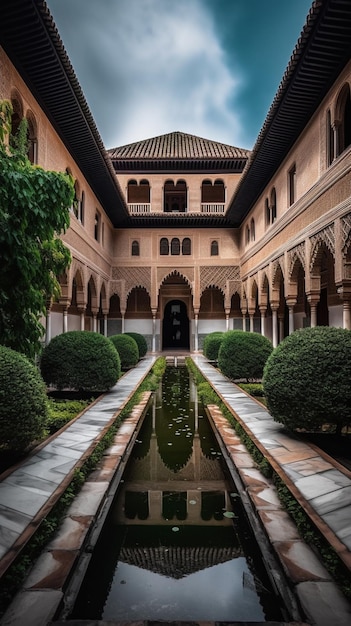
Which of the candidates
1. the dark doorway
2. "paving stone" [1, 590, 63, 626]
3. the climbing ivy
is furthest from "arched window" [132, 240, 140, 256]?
"paving stone" [1, 590, 63, 626]

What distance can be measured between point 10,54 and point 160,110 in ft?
263

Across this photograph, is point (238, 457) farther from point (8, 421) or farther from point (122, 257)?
point (122, 257)

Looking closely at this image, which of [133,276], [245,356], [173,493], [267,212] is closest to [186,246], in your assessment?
[133,276]

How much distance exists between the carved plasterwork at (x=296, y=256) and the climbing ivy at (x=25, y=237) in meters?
8.00

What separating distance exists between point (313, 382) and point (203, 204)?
19277 millimetres

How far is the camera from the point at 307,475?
372 cm

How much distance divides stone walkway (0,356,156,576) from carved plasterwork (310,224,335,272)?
20.9ft

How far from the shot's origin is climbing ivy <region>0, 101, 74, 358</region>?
A: 451cm

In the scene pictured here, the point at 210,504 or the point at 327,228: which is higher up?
the point at 327,228

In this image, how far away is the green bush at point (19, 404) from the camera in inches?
157

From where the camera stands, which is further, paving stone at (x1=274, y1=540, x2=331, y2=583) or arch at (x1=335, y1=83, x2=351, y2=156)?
arch at (x1=335, y1=83, x2=351, y2=156)

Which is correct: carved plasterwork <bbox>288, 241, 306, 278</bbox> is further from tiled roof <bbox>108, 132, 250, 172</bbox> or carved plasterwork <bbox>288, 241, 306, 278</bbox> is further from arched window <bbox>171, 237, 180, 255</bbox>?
tiled roof <bbox>108, 132, 250, 172</bbox>

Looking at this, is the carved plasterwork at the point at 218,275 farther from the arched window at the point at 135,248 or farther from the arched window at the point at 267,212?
the arched window at the point at 267,212

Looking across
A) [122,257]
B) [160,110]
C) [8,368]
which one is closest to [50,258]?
[8,368]
